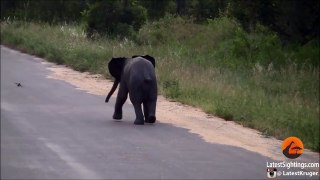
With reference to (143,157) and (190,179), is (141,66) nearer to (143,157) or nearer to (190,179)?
(143,157)

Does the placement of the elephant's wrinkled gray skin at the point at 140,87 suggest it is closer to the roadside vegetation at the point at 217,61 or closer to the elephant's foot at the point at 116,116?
the elephant's foot at the point at 116,116

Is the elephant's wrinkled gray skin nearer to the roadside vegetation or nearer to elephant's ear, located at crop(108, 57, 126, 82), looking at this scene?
elephant's ear, located at crop(108, 57, 126, 82)

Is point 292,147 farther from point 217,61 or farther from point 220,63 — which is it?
point 217,61

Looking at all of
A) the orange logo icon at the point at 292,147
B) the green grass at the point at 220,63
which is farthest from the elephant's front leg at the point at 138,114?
the orange logo icon at the point at 292,147

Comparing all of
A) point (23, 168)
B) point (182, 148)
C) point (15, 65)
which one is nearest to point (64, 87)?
point (15, 65)

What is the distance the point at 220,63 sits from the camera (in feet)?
73.4

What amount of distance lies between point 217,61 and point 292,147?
12825mm

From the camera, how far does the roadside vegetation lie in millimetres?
13328

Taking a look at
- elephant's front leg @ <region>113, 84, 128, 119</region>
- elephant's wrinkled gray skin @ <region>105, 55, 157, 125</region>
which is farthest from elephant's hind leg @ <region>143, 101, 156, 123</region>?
elephant's front leg @ <region>113, 84, 128, 119</region>

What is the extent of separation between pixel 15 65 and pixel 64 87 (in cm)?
450

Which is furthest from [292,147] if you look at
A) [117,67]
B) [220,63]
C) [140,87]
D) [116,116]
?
[220,63]

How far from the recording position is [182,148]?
33.0ft

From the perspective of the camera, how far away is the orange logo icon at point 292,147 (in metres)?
9.65

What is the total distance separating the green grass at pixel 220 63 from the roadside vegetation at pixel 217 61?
14 mm
